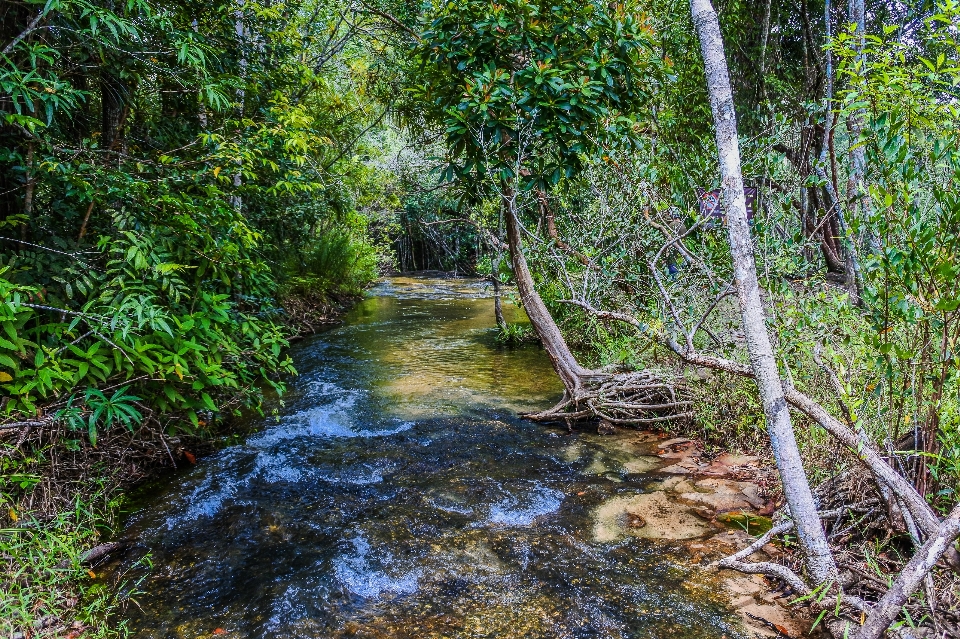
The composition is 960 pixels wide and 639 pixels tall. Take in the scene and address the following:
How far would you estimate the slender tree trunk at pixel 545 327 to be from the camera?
5461 millimetres

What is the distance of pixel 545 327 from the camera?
228 inches

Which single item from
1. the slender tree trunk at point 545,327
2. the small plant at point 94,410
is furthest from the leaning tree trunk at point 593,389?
the small plant at point 94,410

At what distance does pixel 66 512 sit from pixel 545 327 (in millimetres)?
4419

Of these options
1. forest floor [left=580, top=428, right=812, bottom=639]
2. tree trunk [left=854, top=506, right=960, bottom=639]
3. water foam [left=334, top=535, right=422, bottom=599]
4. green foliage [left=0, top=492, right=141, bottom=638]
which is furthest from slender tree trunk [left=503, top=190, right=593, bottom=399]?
green foliage [left=0, top=492, right=141, bottom=638]

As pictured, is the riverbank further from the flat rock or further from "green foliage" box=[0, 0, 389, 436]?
the flat rock

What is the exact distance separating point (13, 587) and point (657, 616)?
3186mm

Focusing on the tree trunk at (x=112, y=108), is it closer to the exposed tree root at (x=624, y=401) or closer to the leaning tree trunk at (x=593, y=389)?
the leaning tree trunk at (x=593, y=389)

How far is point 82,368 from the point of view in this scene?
304cm

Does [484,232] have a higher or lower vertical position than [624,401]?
higher

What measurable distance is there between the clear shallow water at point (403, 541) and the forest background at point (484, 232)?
0.46m

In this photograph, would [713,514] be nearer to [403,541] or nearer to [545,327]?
[403,541]

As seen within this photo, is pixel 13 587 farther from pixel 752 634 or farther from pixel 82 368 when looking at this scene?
pixel 752 634

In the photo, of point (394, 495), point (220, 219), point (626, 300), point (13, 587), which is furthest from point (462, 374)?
point (13, 587)

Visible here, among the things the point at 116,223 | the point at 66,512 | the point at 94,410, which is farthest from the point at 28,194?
the point at 66,512
